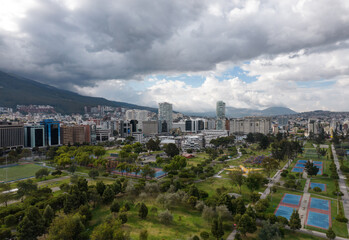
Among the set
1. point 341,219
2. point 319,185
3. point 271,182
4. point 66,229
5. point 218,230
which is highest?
point 66,229

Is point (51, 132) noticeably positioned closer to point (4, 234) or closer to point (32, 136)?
point (32, 136)

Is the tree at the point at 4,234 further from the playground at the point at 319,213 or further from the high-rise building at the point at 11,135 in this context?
the high-rise building at the point at 11,135

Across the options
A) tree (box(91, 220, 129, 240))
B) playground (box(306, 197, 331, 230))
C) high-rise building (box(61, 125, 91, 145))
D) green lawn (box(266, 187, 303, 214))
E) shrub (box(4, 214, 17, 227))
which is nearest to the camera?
tree (box(91, 220, 129, 240))

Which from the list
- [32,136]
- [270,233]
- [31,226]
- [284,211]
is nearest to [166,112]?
[32,136]

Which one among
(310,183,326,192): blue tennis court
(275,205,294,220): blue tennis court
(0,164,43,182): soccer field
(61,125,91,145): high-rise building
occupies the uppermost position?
(61,125,91,145): high-rise building

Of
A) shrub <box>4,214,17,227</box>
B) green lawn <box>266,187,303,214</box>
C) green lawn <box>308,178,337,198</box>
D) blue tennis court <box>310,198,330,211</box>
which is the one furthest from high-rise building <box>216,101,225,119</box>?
shrub <box>4,214,17,227</box>

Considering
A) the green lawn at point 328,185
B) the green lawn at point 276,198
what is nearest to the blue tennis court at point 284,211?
the green lawn at point 276,198

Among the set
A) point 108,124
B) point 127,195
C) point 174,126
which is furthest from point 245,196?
point 174,126

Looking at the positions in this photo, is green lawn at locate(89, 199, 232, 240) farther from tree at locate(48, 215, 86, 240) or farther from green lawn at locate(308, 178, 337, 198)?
green lawn at locate(308, 178, 337, 198)
